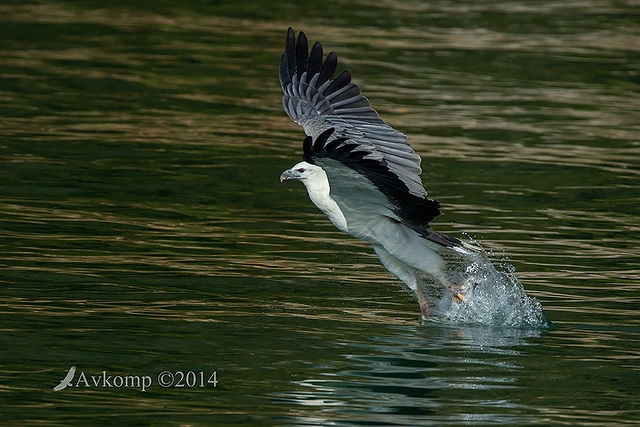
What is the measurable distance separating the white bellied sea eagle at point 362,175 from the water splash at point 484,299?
0.07 metres

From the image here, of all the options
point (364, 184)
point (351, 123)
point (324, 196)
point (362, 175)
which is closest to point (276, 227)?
point (351, 123)

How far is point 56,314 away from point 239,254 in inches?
88.1

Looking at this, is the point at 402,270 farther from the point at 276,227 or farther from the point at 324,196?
the point at 276,227

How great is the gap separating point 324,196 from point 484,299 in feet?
4.69

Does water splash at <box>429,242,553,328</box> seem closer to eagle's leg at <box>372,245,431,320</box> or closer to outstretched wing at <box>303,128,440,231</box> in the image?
eagle's leg at <box>372,245,431,320</box>

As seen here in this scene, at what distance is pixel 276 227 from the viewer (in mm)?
10852

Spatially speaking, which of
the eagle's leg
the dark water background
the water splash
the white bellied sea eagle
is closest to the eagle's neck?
the white bellied sea eagle

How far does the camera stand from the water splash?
8.27 m

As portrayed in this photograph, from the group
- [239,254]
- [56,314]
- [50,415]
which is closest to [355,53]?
[239,254]

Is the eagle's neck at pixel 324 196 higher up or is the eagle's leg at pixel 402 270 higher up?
the eagle's neck at pixel 324 196

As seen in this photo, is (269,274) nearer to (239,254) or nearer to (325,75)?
(239,254)

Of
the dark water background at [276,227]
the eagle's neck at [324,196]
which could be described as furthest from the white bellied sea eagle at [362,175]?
the dark water background at [276,227]

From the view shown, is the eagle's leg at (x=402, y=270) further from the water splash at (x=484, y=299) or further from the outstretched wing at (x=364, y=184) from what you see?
the outstretched wing at (x=364, y=184)

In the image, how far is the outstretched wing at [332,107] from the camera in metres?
8.78
